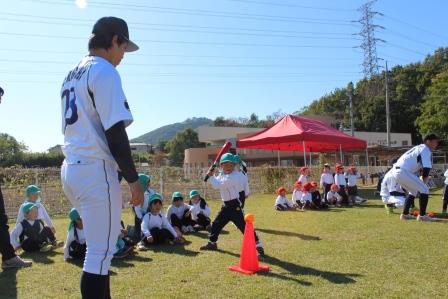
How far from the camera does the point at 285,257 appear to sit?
21.6ft

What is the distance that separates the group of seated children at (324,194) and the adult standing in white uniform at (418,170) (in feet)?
12.8

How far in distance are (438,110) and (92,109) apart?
1871 inches

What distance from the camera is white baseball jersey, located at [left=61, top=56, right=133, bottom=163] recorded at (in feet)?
9.74

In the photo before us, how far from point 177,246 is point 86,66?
208 inches

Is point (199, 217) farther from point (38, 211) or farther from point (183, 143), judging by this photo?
point (183, 143)

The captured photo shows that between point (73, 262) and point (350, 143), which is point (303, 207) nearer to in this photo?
point (350, 143)

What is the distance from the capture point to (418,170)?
10789 mm

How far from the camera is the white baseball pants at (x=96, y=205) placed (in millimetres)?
2957

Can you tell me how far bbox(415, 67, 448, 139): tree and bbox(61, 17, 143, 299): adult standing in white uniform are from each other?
46.2m

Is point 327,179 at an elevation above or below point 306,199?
above

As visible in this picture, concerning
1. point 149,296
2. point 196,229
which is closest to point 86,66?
point 149,296

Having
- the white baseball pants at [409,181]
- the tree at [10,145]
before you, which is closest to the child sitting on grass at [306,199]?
the white baseball pants at [409,181]

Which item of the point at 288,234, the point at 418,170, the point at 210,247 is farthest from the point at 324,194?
the point at 210,247

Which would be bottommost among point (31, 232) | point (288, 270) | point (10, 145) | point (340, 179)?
point (288, 270)
